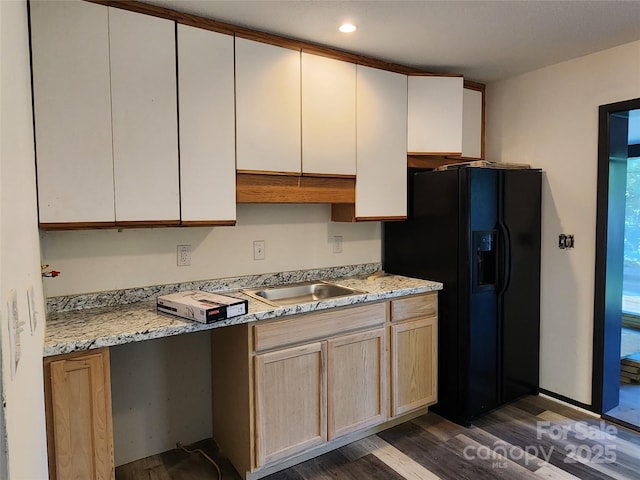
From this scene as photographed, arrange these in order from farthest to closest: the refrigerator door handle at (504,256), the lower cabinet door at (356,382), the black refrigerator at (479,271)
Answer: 1. the refrigerator door handle at (504,256)
2. the black refrigerator at (479,271)
3. the lower cabinet door at (356,382)

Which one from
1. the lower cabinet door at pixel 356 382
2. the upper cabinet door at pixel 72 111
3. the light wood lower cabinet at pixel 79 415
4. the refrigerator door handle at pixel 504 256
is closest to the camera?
the light wood lower cabinet at pixel 79 415

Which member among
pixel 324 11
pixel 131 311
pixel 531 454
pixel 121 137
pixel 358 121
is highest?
pixel 324 11

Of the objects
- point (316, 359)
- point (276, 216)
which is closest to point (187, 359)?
point (316, 359)

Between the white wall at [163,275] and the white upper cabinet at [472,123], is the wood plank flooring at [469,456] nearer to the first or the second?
the white wall at [163,275]

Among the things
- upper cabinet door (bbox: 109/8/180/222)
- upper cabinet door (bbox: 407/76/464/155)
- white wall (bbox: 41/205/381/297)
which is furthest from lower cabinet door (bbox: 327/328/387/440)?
upper cabinet door (bbox: 407/76/464/155)

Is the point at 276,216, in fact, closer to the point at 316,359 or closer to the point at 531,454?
the point at 316,359

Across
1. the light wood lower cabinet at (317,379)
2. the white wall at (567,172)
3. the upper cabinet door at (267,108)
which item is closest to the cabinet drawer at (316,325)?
the light wood lower cabinet at (317,379)

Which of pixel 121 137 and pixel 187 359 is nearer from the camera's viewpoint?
pixel 121 137

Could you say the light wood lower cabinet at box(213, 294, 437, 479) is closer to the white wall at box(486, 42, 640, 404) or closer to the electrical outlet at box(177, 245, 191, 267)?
the electrical outlet at box(177, 245, 191, 267)

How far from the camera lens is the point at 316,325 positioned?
7.47ft

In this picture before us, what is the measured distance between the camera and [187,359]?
8.20 ft

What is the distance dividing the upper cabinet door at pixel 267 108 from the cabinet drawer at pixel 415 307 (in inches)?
38.9

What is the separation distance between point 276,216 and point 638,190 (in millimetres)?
3916

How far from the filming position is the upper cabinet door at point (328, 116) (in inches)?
96.9
